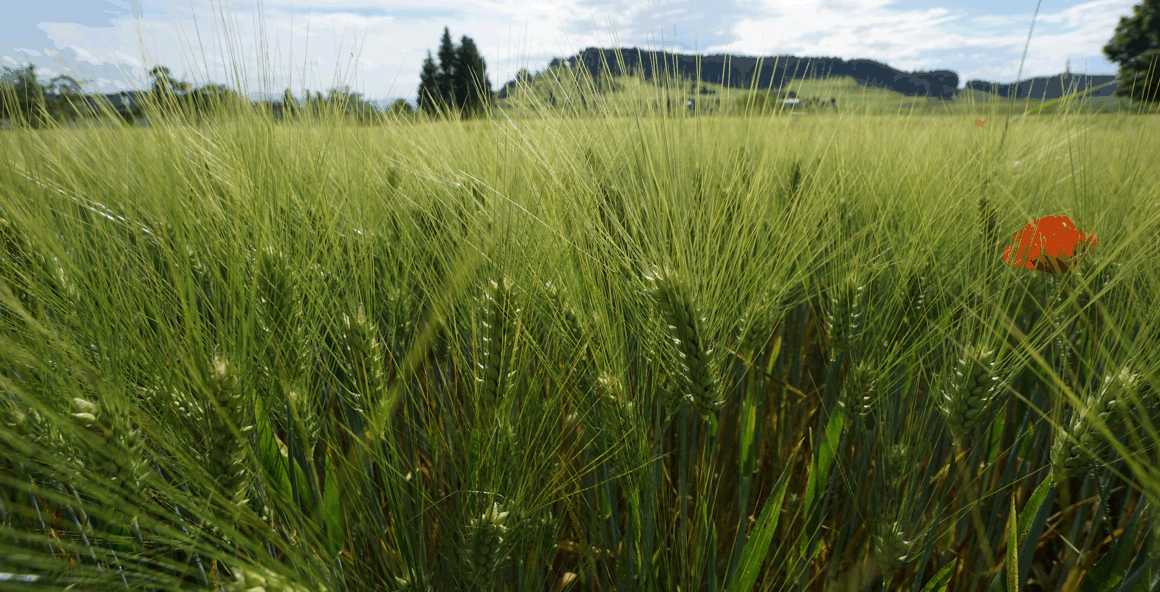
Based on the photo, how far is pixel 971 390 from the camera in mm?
746

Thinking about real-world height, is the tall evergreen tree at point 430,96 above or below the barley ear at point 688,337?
above

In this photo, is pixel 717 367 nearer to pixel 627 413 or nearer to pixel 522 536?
pixel 627 413

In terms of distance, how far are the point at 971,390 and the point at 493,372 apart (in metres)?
0.65

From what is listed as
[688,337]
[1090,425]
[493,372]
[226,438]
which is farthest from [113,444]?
[1090,425]

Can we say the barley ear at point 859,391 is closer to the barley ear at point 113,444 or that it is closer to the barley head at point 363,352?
the barley head at point 363,352

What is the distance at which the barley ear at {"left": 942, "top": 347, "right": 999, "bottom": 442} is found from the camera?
0.73m

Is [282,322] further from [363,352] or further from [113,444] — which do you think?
[113,444]

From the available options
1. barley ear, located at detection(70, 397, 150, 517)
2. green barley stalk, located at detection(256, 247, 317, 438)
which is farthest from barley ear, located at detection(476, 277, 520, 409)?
barley ear, located at detection(70, 397, 150, 517)

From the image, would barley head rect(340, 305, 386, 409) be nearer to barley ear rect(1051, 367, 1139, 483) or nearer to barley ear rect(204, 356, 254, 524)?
barley ear rect(204, 356, 254, 524)

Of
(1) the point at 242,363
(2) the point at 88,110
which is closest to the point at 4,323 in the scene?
(1) the point at 242,363

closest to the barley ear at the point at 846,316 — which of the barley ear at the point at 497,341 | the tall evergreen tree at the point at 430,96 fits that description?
the barley ear at the point at 497,341

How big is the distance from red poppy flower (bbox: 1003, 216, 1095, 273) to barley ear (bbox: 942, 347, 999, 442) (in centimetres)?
21

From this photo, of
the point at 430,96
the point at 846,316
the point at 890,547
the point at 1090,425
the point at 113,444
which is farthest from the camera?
the point at 430,96

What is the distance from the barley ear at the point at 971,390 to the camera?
2.40ft
